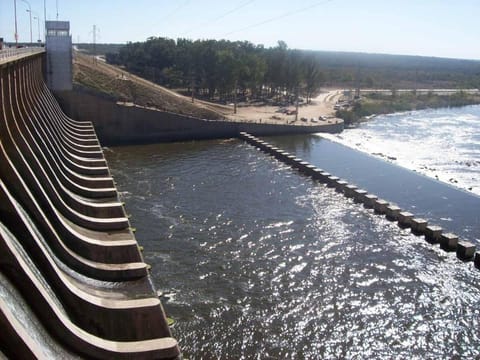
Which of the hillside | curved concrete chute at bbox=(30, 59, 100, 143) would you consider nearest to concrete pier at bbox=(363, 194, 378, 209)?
curved concrete chute at bbox=(30, 59, 100, 143)

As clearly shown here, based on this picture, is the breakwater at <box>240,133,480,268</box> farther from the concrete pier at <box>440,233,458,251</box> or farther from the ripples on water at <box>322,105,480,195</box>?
the ripples on water at <box>322,105,480,195</box>

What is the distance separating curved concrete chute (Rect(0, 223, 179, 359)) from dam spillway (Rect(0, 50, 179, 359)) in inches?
1.0

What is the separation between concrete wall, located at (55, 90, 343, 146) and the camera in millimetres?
51281

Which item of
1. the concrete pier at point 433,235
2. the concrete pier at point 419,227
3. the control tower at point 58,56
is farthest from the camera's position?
the control tower at point 58,56

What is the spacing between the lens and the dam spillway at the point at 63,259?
13.4 m

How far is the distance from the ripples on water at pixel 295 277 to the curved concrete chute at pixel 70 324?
2.45 m

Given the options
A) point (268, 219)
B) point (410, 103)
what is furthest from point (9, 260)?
A: point (410, 103)

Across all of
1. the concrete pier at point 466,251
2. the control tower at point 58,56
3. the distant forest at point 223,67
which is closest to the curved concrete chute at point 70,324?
the concrete pier at point 466,251

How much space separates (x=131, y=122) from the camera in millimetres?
52562

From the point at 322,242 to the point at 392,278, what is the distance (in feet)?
15.3

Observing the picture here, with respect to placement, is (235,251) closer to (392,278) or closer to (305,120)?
(392,278)

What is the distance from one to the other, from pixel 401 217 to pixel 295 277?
413 inches

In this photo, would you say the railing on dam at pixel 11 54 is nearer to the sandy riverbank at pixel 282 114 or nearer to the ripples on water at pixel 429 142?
the sandy riverbank at pixel 282 114

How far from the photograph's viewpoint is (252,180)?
39.2m
